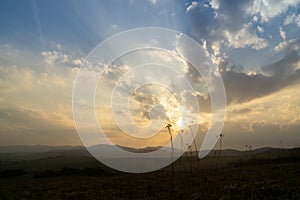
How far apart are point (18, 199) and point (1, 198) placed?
1.46 meters

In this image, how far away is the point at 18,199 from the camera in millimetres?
16312

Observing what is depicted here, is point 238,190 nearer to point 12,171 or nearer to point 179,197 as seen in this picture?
point 179,197

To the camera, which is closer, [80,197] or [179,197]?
→ [179,197]

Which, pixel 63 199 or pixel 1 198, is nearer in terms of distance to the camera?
pixel 63 199

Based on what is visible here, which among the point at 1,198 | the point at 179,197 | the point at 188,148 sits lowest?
the point at 1,198

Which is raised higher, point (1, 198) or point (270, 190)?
point (270, 190)

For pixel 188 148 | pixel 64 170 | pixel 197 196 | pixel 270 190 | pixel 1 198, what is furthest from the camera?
pixel 64 170

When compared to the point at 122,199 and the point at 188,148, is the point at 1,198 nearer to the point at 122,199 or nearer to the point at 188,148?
the point at 122,199

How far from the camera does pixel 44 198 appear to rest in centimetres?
1659

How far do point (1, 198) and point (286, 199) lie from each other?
617 inches

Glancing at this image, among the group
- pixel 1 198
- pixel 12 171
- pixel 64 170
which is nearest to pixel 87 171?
pixel 64 170

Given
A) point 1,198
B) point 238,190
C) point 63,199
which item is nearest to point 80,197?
point 63,199

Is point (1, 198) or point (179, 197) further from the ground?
point (179, 197)

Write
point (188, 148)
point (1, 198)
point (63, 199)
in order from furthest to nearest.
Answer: point (1, 198)
point (63, 199)
point (188, 148)
